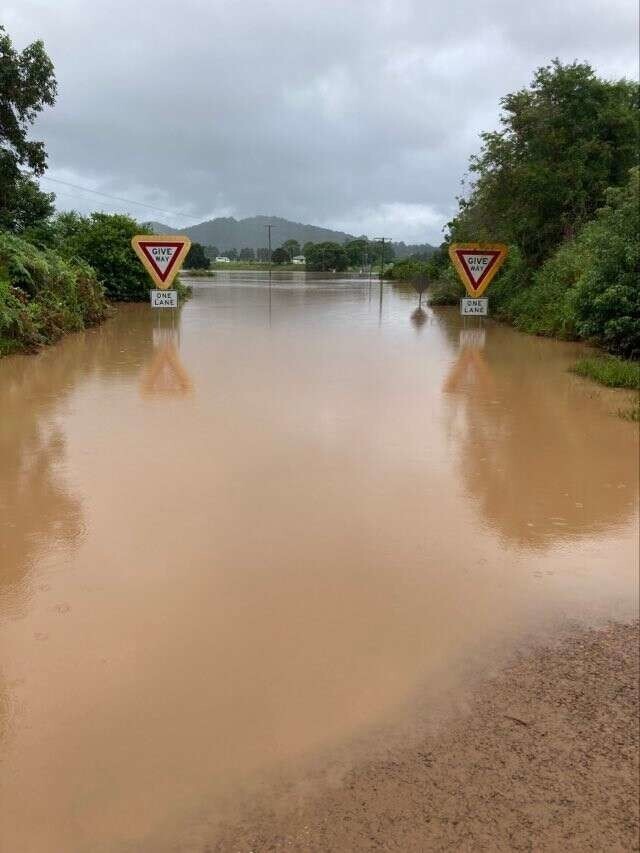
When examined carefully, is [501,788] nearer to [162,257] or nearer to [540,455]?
[540,455]

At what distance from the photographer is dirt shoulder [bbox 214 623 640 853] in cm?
227

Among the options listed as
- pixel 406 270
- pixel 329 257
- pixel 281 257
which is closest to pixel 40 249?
pixel 406 270

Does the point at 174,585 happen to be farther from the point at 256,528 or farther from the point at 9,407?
the point at 9,407

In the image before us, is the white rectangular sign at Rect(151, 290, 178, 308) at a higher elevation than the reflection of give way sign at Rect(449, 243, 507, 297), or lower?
lower

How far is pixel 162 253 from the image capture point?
50.4 feet

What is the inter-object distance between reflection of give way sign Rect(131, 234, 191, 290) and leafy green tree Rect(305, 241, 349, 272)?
6913 centimetres

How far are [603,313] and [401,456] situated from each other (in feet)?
19.4

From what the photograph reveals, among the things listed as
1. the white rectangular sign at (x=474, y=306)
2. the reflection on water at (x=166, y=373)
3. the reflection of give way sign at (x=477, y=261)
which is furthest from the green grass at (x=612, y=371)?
the reflection of give way sign at (x=477, y=261)

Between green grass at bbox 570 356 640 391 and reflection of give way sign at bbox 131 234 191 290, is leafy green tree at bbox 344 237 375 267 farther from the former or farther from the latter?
green grass at bbox 570 356 640 391

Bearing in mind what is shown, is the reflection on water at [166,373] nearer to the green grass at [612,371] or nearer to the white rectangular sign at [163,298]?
the white rectangular sign at [163,298]

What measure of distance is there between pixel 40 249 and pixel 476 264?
1074cm

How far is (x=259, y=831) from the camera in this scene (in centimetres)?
229

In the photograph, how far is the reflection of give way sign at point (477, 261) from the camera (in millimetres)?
16812

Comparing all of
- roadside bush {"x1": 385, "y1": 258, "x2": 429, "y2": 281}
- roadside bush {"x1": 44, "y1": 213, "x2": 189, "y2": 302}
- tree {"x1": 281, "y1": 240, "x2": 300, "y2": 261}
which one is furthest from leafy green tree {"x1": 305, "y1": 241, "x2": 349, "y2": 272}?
roadside bush {"x1": 44, "y1": 213, "x2": 189, "y2": 302}
